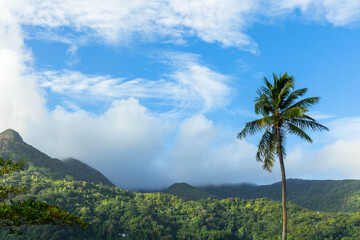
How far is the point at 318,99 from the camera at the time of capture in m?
24.6

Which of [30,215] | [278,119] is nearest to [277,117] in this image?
[278,119]

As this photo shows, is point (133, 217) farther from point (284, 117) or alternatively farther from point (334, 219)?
point (284, 117)

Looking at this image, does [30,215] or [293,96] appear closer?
[30,215]

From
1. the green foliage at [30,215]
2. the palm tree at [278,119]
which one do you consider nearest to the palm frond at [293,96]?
the palm tree at [278,119]

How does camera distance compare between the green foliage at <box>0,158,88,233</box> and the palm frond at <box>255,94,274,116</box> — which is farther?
the palm frond at <box>255,94,274,116</box>

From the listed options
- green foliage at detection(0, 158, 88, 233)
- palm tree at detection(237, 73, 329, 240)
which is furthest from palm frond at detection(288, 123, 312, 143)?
green foliage at detection(0, 158, 88, 233)

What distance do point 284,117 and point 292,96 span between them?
1894mm

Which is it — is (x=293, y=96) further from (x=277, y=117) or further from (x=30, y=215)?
(x=30, y=215)

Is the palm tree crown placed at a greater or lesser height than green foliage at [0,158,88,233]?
greater

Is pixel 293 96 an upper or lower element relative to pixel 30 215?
upper

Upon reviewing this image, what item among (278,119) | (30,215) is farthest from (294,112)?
(30,215)

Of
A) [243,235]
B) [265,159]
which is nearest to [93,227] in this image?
[243,235]

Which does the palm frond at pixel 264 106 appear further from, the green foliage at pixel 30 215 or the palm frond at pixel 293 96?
the green foliage at pixel 30 215

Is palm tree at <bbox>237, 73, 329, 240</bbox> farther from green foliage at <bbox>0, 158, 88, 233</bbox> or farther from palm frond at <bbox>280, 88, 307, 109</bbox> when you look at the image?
green foliage at <bbox>0, 158, 88, 233</bbox>
